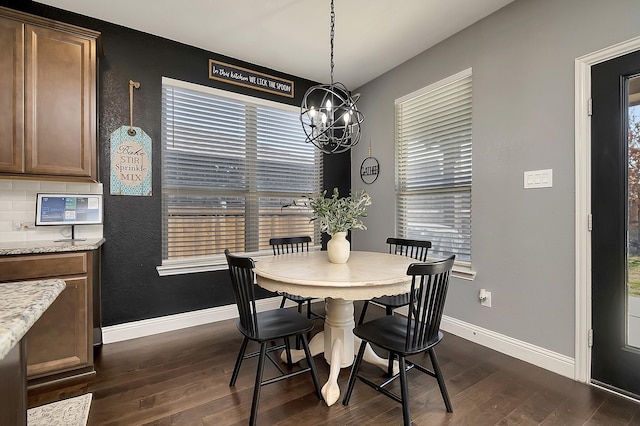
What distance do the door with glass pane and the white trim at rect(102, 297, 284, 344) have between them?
3.01 metres

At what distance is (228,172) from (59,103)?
1493mm

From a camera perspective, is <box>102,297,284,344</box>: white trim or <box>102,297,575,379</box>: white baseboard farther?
<box>102,297,284,344</box>: white trim

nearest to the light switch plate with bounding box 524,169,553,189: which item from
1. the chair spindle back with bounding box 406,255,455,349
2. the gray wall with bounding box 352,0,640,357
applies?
the gray wall with bounding box 352,0,640,357

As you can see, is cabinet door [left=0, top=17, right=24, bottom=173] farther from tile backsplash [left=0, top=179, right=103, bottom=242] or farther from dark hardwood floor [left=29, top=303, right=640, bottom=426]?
dark hardwood floor [left=29, top=303, right=640, bottom=426]

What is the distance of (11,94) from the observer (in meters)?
2.13

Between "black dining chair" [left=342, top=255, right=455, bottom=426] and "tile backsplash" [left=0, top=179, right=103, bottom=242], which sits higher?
"tile backsplash" [left=0, top=179, right=103, bottom=242]

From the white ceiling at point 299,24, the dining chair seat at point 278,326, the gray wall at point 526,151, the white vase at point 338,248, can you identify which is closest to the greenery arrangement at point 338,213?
the white vase at point 338,248

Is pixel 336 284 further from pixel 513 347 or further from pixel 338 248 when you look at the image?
pixel 513 347

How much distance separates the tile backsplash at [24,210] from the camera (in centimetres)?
239

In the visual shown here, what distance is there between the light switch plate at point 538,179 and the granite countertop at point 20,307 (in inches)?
113

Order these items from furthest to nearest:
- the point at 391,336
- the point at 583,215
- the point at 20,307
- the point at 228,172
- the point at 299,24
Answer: the point at 228,172, the point at 299,24, the point at 583,215, the point at 391,336, the point at 20,307

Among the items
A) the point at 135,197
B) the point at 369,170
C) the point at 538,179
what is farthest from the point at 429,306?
the point at 135,197

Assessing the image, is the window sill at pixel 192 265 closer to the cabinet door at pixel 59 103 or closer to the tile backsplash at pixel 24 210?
the tile backsplash at pixel 24 210

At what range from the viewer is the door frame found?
6.81ft
